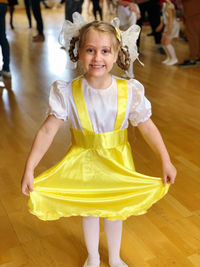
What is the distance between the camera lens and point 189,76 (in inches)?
177

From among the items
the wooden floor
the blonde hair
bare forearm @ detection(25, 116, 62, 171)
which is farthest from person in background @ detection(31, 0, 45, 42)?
bare forearm @ detection(25, 116, 62, 171)

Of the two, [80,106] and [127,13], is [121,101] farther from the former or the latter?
[127,13]

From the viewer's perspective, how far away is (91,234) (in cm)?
144

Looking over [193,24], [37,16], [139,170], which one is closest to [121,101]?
[139,170]

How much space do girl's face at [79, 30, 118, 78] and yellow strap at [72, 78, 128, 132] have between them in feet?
0.27

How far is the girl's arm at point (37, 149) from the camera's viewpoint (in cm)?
125

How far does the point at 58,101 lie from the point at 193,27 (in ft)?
14.3

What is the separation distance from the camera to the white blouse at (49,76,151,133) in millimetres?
1274

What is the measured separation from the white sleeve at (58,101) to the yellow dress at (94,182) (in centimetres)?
4

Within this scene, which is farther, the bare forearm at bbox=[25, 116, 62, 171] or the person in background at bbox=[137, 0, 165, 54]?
the person in background at bbox=[137, 0, 165, 54]

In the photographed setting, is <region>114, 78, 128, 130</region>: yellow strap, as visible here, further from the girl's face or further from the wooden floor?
the wooden floor

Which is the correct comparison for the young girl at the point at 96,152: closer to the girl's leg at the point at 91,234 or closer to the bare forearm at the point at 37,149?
the bare forearm at the point at 37,149

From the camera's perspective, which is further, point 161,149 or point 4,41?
point 4,41

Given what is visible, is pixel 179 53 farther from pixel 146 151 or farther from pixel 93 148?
pixel 93 148
